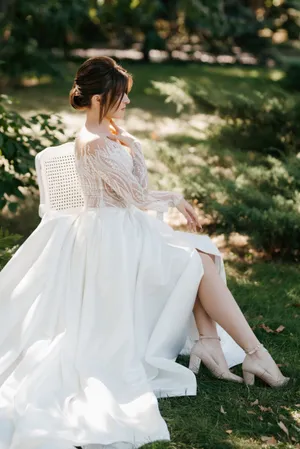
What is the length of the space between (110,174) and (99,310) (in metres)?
0.63

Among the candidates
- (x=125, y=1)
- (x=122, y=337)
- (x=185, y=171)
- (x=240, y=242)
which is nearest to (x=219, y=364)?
(x=122, y=337)

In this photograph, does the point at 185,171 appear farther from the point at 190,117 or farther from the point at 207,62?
the point at 207,62

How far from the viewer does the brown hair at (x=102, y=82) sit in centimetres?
382

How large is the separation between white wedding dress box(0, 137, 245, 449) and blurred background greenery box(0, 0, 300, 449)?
0.87 ft

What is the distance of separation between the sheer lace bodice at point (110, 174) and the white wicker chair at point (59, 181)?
0.68 ft

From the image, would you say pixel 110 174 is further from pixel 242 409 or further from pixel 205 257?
pixel 242 409

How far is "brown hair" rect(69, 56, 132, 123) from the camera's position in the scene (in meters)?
3.82

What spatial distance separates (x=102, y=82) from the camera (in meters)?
3.82

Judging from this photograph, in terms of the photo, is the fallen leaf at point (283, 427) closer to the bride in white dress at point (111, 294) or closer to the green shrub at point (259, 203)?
the bride in white dress at point (111, 294)

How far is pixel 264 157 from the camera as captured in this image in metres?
7.12

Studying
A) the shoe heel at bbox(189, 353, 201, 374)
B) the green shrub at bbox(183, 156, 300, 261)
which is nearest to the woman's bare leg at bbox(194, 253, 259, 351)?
the shoe heel at bbox(189, 353, 201, 374)

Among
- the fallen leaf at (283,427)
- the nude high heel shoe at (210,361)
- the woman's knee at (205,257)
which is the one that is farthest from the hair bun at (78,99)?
the fallen leaf at (283,427)

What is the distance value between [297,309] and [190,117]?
25.3 ft

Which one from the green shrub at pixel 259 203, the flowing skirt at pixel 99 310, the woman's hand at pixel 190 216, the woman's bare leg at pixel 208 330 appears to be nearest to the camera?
the flowing skirt at pixel 99 310
